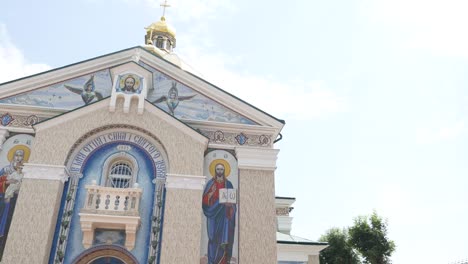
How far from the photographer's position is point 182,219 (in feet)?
45.0

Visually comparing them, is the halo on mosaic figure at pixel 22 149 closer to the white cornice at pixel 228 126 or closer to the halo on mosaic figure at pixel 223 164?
the white cornice at pixel 228 126

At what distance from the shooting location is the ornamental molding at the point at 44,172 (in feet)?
45.3

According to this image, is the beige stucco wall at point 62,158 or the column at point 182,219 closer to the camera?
the beige stucco wall at point 62,158

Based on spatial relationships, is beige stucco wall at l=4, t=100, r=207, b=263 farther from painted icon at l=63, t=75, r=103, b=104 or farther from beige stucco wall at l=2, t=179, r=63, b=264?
painted icon at l=63, t=75, r=103, b=104

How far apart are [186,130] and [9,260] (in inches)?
267

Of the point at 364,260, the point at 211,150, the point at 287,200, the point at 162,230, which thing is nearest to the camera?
the point at 162,230

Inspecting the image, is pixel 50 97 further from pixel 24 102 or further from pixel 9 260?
pixel 9 260

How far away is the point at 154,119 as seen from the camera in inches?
605

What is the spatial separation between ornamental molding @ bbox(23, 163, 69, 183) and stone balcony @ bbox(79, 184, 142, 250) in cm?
103

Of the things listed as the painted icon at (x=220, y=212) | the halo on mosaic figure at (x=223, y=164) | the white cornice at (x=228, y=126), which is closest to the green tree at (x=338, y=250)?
the white cornice at (x=228, y=126)

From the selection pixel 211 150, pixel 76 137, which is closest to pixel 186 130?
pixel 211 150

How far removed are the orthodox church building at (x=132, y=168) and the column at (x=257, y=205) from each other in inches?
1.4

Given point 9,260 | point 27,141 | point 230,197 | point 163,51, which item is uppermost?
point 163,51

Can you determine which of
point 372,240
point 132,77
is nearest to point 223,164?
point 132,77
